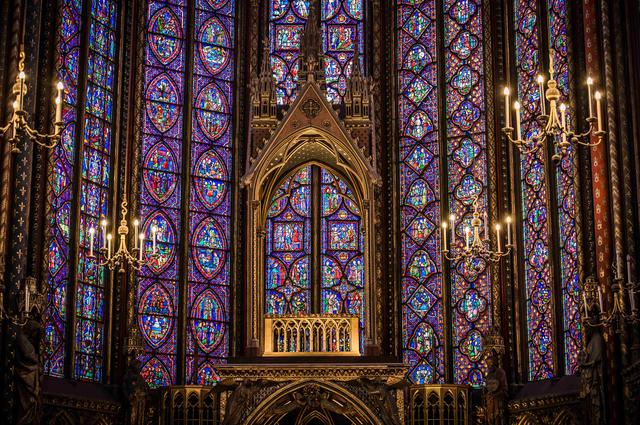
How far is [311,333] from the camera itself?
2008 centimetres

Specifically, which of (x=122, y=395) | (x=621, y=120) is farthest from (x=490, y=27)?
(x=122, y=395)

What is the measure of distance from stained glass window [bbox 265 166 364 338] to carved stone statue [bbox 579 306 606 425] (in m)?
6.26

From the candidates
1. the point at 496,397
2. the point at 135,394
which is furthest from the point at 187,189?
the point at 496,397

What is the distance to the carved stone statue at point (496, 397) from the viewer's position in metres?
20.8

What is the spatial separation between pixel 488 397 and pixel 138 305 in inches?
269

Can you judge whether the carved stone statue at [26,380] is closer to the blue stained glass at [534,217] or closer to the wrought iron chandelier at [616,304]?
→ the wrought iron chandelier at [616,304]

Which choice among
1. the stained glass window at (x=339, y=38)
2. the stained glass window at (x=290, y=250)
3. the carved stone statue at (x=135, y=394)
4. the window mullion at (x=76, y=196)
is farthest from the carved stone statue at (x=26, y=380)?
the stained glass window at (x=339, y=38)

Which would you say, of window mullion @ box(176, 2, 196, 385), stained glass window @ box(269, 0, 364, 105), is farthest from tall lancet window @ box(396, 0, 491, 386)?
window mullion @ box(176, 2, 196, 385)

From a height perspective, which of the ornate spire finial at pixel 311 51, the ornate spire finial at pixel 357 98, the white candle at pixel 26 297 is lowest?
the white candle at pixel 26 297

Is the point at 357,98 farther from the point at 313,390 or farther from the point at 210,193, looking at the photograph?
the point at 313,390

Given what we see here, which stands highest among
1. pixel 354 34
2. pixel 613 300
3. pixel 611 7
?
pixel 354 34

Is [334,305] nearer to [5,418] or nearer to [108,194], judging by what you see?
[108,194]

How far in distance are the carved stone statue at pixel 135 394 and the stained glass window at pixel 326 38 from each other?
22.8 ft

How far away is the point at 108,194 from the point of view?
22.6 m
